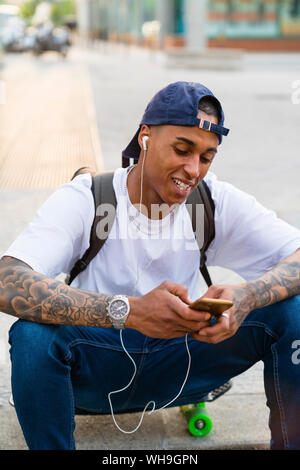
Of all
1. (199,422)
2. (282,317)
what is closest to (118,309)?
(282,317)

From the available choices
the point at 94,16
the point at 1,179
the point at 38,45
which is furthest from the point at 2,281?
the point at 94,16

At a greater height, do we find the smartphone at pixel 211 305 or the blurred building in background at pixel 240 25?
the smartphone at pixel 211 305

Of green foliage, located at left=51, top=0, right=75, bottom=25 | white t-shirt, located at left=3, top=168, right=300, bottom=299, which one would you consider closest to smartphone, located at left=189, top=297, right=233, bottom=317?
white t-shirt, located at left=3, top=168, right=300, bottom=299

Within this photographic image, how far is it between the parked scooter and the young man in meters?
28.2

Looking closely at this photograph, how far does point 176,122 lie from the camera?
2.32 m

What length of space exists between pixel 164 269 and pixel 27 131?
7109mm

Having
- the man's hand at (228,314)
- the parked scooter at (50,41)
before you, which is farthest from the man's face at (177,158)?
the parked scooter at (50,41)

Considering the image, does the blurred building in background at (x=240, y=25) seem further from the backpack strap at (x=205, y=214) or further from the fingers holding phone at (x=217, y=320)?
the fingers holding phone at (x=217, y=320)

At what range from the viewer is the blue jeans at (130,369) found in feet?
6.65

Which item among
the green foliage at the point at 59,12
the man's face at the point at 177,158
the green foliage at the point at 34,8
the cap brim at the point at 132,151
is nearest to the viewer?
the man's face at the point at 177,158

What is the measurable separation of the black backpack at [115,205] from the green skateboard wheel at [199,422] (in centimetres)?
53

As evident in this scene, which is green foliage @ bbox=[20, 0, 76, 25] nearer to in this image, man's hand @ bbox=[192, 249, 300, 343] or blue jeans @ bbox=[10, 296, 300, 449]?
man's hand @ bbox=[192, 249, 300, 343]

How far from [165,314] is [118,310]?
6.3 inches

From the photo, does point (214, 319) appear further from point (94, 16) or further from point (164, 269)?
point (94, 16)
